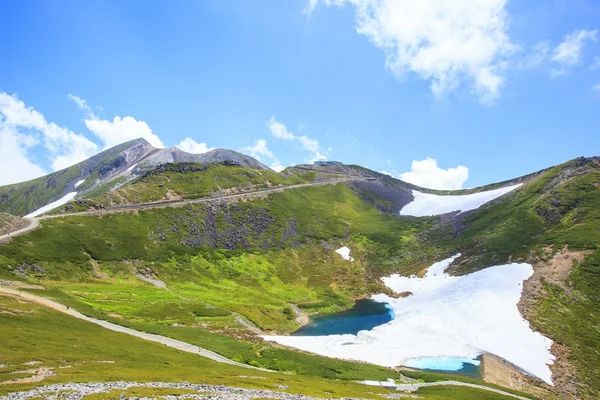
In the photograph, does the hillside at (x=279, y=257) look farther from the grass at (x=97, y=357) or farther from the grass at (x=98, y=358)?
the grass at (x=97, y=357)

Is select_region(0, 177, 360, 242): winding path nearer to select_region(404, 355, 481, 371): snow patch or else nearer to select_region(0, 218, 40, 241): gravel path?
select_region(0, 218, 40, 241): gravel path

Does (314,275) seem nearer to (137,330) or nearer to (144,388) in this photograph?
(137,330)

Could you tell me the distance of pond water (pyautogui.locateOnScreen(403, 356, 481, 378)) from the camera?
202 feet

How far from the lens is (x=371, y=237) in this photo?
164875mm

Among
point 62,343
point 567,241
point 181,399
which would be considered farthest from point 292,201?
point 181,399

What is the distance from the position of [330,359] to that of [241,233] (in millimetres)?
88278

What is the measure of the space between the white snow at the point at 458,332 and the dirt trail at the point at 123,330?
19.6 m

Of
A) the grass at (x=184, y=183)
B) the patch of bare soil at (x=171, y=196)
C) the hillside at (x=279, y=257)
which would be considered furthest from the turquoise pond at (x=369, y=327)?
the grass at (x=184, y=183)

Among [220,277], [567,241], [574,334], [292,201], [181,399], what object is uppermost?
[292,201]

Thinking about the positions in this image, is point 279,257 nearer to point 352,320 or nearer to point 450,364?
point 352,320

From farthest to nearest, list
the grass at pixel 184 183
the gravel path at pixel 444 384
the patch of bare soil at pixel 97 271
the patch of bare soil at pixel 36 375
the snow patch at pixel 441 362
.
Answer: the grass at pixel 184 183
the patch of bare soil at pixel 97 271
the snow patch at pixel 441 362
the gravel path at pixel 444 384
the patch of bare soil at pixel 36 375

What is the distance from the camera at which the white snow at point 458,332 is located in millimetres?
66375

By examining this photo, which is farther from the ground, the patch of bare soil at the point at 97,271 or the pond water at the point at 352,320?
the patch of bare soil at the point at 97,271

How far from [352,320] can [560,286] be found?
51.0m
